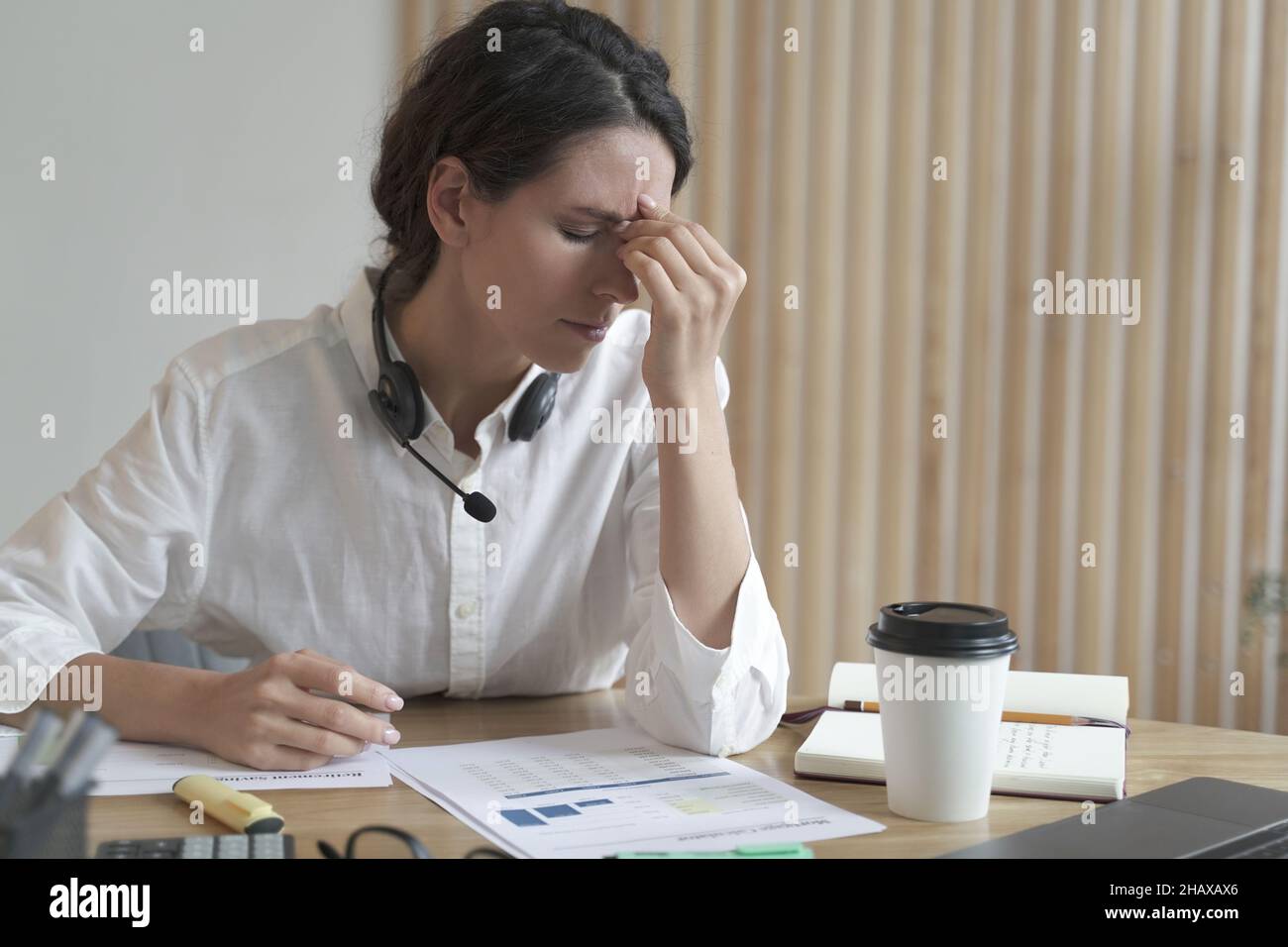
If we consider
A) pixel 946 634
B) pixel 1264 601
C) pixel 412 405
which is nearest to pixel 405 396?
pixel 412 405

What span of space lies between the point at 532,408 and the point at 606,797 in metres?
0.62

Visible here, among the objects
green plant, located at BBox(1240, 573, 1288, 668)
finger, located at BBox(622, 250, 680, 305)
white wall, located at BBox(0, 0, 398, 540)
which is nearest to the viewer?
finger, located at BBox(622, 250, 680, 305)

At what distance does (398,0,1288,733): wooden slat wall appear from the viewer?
9.17ft

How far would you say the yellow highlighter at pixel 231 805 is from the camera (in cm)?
87

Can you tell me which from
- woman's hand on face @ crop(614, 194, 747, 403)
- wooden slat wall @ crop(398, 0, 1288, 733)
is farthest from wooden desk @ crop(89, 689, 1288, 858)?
wooden slat wall @ crop(398, 0, 1288, 733)

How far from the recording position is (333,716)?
105 cm

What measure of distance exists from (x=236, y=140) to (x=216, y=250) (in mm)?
248

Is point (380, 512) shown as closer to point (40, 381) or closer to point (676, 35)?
point (40, 381)

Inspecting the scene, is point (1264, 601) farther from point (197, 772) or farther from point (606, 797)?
point (197, 772)

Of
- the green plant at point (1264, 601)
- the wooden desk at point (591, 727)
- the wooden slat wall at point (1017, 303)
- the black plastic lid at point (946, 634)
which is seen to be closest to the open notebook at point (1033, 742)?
the wooden desk at point (591, 727)

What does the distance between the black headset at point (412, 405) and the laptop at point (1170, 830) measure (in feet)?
2.42

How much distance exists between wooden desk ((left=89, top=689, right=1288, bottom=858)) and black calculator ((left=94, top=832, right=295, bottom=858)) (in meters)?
0.02

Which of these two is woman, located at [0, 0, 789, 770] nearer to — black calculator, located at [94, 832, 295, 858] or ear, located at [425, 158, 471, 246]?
ear, located at [425, 158, 471, 246]
